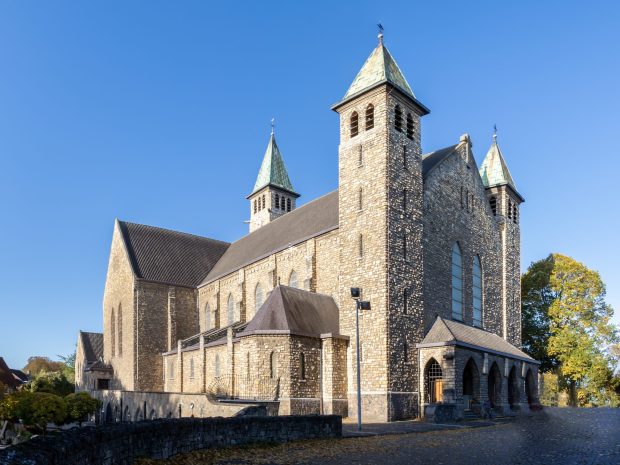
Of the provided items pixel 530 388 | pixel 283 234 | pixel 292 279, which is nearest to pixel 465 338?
pixel 530 388

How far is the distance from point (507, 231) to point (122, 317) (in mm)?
29856

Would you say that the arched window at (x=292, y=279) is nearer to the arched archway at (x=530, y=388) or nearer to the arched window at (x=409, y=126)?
the arched window at (x=409, y=126)

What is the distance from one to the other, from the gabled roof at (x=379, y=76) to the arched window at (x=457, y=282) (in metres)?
8.66

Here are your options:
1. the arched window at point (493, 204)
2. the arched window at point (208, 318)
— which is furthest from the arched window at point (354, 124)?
the arched window at point (208, 318)

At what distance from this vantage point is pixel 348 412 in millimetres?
28078

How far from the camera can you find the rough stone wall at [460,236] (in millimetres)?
31484

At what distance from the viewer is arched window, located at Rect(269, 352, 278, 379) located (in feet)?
89.6

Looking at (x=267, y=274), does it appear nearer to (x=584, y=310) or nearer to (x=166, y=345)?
(x=166, y=345)

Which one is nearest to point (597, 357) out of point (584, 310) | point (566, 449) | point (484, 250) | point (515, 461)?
point (584, 310)

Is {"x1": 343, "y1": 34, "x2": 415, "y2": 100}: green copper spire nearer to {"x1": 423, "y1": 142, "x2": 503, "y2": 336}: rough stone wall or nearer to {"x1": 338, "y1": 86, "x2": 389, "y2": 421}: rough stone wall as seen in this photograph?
{"x1": 338, "y1": 86, "x2": 389, "y2": 421}: rough stone wall

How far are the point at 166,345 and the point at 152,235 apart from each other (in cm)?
1011

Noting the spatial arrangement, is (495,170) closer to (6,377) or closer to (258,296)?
(258,296)

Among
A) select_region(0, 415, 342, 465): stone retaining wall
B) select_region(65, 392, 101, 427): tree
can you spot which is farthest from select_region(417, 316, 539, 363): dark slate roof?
select_region(65, 392, 101, 427): tree

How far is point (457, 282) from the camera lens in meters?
34.3
